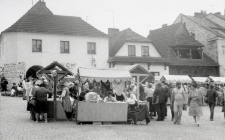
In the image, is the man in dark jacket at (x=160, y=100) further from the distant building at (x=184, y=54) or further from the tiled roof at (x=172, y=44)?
the tiled roof at (x=172, y=44)

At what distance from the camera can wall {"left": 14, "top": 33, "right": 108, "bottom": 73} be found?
106 feet

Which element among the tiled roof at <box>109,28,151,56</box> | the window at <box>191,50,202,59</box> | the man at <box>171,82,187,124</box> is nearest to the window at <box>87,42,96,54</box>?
the tiled roof at <box>109,28,151,56</box>

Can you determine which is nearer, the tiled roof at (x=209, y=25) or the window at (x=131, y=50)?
the window at (x=131, y=50)

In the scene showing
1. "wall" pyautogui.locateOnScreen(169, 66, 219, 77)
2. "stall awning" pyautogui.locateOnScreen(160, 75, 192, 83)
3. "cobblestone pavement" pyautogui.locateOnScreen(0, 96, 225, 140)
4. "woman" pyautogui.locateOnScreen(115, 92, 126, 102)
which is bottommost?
"cobblestone pavement" pyautogui.locateOnScreen(0, 96, 225, 140)

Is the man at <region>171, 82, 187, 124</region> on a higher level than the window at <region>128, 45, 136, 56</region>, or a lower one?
lower

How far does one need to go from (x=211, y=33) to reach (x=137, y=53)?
11.7 m

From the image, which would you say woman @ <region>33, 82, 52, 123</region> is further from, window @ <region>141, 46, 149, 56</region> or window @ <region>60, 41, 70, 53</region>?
window @ <region>141, 46, 149, 56</region>

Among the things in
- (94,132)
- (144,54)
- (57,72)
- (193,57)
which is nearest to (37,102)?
(57,72)

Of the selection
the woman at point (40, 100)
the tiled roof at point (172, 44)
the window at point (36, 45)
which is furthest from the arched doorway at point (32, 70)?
the woman at point (40, 100)

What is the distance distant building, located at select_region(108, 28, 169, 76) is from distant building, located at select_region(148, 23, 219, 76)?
1.46 m

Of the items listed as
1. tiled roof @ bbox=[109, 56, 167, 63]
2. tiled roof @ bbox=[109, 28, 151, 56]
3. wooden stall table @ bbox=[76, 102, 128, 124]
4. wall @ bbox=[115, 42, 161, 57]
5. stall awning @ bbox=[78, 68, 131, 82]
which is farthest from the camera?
tiled roof @ bbox=[109, 28, 151, 56]

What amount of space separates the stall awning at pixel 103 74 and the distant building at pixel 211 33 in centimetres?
2774

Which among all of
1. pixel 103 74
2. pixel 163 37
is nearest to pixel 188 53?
pixel 163 37

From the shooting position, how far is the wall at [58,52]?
32.4 meters
